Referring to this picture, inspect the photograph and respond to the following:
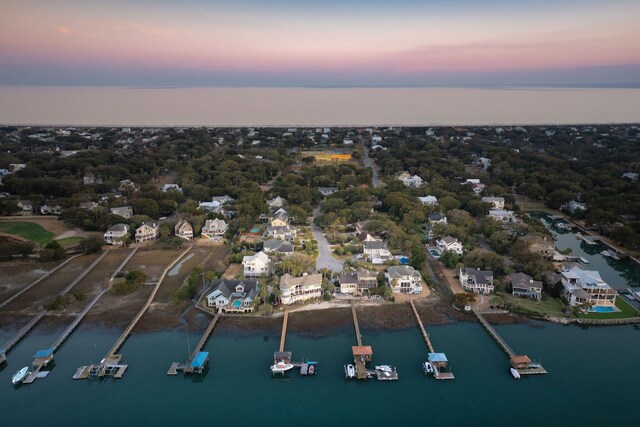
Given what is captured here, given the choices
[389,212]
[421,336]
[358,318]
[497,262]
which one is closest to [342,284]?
[358,318]

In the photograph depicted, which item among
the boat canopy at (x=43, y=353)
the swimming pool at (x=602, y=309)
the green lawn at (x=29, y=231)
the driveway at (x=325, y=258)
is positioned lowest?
the boat canopy at (x=43, y=353)

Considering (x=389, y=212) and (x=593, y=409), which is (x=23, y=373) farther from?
(x=389, y=212)

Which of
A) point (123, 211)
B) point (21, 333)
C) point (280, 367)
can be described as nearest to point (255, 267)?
point (280, 367)

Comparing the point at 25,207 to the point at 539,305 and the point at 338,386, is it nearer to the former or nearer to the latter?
the point at 338,386

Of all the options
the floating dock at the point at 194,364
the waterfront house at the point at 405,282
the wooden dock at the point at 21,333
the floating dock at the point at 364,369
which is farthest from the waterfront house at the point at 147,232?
the floating dock at the point at 364,369

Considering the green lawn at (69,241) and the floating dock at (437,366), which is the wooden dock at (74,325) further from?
the floating dock at (437,366)

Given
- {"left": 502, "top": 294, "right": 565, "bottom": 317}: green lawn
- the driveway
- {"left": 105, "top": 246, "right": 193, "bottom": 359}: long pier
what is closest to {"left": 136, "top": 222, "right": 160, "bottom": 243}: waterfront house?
{"left": 105, "top": 246, "right": 193, "bottom": 359}: long pier

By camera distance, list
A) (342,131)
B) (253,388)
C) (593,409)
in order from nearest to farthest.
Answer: (593,409) → (253,388) → (342,131)
